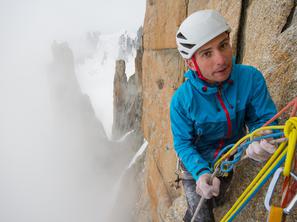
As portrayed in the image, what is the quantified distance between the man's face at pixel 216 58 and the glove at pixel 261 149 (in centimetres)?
77

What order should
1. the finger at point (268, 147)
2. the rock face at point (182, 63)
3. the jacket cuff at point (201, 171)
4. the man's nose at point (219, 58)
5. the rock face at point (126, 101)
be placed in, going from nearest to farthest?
the finger at point (268, 147), the man's nose at point (219, 58), the jacket cuff at point (201, 171), the rock face at point (182, 63), the rock face at point (126, 101)

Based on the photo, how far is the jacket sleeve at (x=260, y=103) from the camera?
2.95 m

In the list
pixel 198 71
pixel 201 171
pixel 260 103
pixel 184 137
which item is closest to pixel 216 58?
pixel 198 71

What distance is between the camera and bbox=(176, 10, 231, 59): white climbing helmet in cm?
A: 277

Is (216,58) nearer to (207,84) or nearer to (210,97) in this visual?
(207,84)

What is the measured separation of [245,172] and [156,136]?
9.38 metres

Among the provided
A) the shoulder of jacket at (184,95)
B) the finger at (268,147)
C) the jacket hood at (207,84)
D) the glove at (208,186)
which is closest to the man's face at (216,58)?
the jacket hood at (207,84)

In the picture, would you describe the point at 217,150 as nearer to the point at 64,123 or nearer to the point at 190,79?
the point at 190,79

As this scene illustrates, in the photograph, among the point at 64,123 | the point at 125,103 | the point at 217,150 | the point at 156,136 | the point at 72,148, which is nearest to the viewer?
the point at 217,150

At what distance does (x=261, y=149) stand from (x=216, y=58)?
0.96 metres

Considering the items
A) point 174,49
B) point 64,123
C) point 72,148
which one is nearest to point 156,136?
point 174,49

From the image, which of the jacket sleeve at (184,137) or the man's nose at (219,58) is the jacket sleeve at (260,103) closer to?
the man's nose at (219,58)

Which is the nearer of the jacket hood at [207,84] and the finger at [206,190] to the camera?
the finger at [206,190]

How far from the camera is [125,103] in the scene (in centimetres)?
3372
